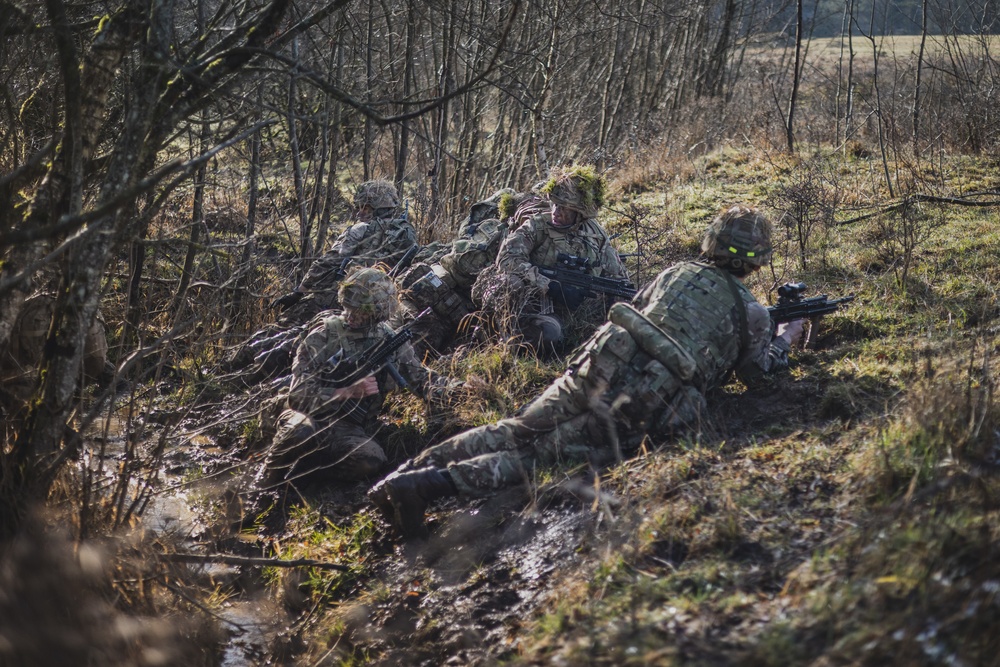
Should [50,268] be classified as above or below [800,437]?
above

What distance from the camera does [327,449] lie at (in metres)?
5.45

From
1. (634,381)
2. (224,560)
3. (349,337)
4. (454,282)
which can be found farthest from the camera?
(454,282)

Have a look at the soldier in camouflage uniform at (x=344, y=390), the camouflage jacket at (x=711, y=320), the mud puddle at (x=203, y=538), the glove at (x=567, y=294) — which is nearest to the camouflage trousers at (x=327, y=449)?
the soldier in camouflage uniform at (x=344, y=390)

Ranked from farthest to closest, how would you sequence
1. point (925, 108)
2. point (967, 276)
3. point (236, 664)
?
point (925, 108)
point (967, 276)
point (236, 664)

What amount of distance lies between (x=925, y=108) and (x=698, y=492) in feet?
26.1

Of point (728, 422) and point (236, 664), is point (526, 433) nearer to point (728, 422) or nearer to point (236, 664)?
point (728, 422)

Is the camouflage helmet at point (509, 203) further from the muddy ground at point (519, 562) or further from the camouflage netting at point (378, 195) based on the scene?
the muddy ground at point (519, 562)

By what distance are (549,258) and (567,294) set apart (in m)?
0.30

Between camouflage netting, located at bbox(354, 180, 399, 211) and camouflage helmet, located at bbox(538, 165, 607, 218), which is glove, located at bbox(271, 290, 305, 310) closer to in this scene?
camouflage netting, located at bbox(354, 180, 399, 211)

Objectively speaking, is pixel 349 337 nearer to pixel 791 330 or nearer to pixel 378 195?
pixel 378 195

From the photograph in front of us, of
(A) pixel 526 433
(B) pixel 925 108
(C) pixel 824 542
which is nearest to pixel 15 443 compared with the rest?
(A) pixel 526 433

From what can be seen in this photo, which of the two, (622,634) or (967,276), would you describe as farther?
(967,276)

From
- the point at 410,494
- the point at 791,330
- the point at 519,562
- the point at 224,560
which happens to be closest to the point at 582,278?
the point at 791,330

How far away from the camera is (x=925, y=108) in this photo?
391 inches
